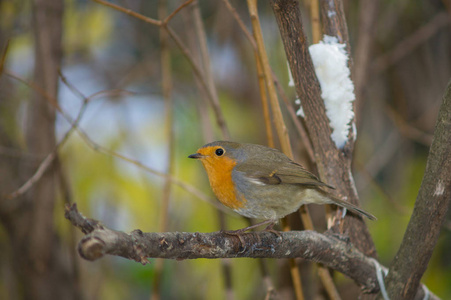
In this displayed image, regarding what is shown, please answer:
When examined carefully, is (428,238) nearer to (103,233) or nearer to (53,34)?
(103,233)

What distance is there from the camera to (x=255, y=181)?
90.6 inches

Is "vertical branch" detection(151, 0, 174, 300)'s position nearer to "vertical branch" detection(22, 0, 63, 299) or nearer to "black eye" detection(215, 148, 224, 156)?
"black eye" detection(215, 148, 224, 156)

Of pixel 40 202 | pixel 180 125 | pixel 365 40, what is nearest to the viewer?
pixel 365 40

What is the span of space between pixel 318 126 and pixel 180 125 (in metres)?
2.52

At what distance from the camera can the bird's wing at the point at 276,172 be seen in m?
2.29

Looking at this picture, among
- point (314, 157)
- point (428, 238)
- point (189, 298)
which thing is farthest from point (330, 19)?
point (189, 298)

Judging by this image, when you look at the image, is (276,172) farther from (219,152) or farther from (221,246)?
(221,246)

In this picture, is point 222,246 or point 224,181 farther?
point 224,181

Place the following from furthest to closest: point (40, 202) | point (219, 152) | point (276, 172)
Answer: point (40, 202), point (219, 152), point (276, 172)

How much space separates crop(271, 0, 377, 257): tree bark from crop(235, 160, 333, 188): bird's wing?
10 cm

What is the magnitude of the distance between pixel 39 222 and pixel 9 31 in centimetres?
152

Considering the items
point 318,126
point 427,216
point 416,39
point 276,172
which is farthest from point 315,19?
point 416,39

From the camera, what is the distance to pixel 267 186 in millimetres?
2299

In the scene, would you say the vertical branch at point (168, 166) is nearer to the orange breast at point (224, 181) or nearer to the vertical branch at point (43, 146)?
the orange breast at point (224, 181)
